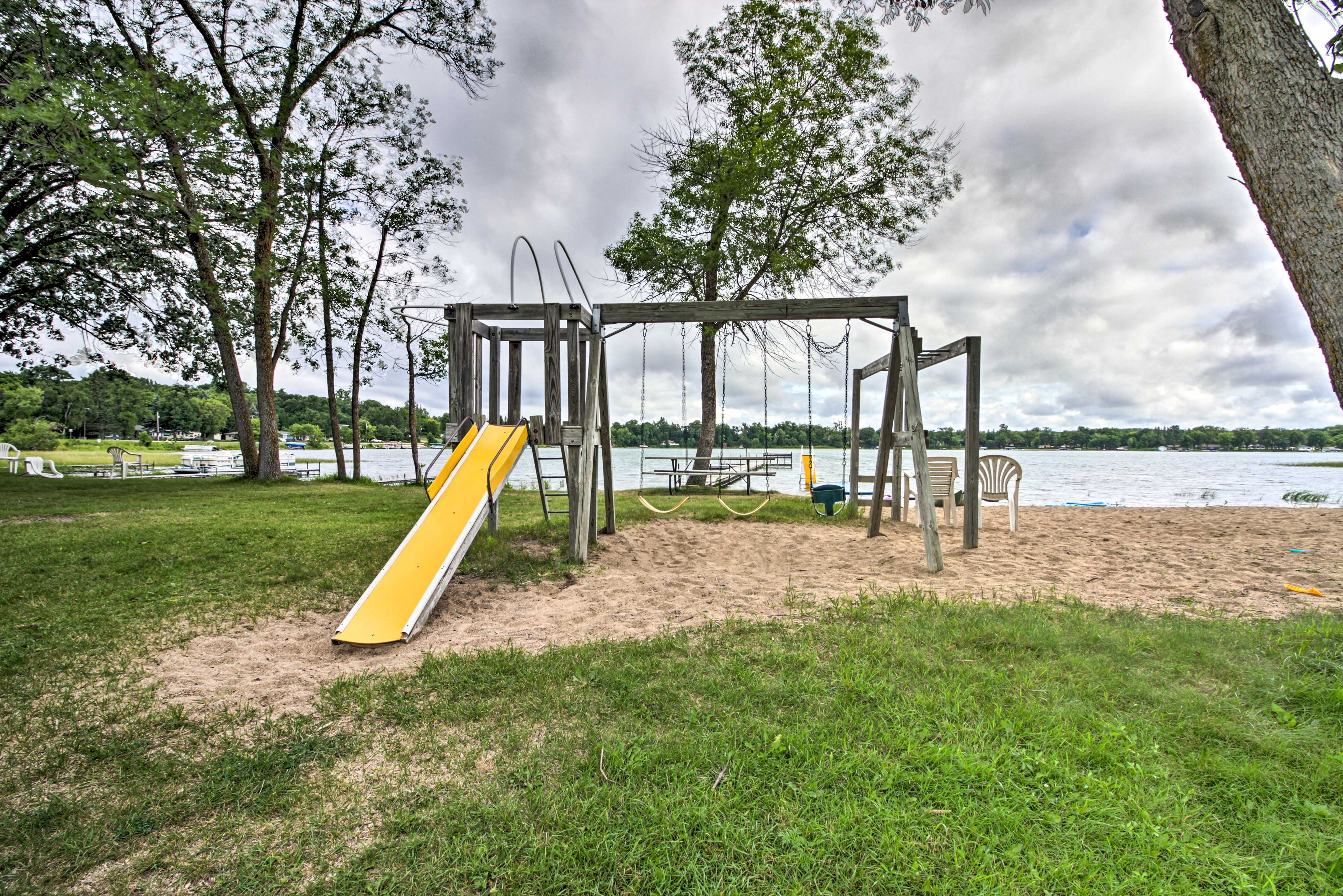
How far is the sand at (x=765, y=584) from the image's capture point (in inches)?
144

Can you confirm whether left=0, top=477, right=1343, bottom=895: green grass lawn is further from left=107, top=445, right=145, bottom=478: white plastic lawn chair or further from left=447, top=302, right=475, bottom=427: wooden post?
left=107, top=445, right=145, bottom=478: white plastic lawn chair

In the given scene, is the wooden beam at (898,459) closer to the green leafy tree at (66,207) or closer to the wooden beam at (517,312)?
the wooden beam at (517,312)

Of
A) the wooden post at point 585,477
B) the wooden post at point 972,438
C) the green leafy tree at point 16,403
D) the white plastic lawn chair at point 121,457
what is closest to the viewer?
the wooden post at point 585,477

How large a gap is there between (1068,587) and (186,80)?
15948 mm

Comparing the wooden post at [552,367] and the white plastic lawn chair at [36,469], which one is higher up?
the wooden post at [552,367]

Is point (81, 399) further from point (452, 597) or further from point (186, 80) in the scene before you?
point (452, 597)

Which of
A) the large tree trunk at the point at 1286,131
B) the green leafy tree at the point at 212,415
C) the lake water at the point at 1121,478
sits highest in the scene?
the green leafy tree at the point at 212,415

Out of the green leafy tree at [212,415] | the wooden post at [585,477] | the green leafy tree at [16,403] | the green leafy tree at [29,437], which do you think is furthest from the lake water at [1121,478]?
the green leafy tree at [212,415]

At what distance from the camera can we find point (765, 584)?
5.37m

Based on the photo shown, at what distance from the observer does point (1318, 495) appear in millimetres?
14086

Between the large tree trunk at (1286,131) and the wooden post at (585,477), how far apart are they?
540 centimetres

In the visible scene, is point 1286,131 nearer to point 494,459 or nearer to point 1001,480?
point 494,459

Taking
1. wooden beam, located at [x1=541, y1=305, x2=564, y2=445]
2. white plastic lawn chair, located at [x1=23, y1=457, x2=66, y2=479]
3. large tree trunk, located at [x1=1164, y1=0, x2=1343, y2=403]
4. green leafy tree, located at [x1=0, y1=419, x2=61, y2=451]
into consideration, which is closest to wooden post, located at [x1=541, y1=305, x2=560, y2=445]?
wooden beam, located at [x1=541, y1=305, x2=564, y2=445]

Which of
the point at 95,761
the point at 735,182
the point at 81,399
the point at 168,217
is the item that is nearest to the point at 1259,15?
the point at 95,761
